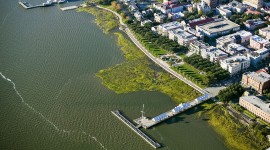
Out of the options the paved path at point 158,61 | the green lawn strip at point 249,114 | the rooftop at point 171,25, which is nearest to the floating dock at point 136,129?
the paved path at point 158,61

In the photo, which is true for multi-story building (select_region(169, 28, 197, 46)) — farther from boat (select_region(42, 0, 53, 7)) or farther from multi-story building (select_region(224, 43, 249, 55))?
boat (select_region(42, 0, 53, 7))

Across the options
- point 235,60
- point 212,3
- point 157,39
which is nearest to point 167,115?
point 235,60

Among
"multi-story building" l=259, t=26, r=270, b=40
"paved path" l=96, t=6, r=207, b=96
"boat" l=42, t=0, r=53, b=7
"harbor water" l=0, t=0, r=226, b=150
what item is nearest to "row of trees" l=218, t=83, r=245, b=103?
"paved path" l=96, t=6, r=207, b=96

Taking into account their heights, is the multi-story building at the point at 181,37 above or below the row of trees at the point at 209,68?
above

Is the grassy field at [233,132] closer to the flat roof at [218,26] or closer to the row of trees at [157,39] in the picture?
the row of trees at [157,39]

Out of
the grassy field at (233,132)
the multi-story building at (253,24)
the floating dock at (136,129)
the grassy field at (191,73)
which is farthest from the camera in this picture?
the multi-story building at (253,24)

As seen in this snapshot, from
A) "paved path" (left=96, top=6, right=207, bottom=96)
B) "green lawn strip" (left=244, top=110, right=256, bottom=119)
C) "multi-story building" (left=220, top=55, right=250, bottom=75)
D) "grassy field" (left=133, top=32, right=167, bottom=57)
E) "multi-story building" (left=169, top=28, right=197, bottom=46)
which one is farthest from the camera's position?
"multi-story building" (left=169, top=28, right=197, bottom=46)

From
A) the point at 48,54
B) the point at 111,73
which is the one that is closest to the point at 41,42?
the point at 48,54

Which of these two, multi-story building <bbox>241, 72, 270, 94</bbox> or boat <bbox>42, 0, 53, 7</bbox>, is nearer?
multi-story building <bbox>241, 72, 270, 94</bbox>
